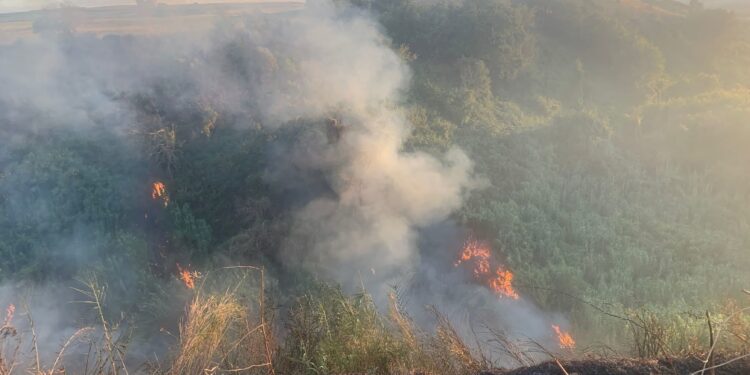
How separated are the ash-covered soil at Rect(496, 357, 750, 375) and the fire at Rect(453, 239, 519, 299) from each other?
136 inches

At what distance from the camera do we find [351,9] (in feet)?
49.5

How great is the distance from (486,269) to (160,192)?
640 cm

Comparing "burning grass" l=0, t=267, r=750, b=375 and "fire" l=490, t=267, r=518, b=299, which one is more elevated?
"burning grass" l=0, t=267, r=750, b=375

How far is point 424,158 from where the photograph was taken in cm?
888

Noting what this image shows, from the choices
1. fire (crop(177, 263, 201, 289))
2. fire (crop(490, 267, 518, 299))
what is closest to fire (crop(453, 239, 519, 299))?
fire (crop(490, 267, 518, 299))

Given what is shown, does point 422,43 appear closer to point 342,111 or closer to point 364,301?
point 342,111

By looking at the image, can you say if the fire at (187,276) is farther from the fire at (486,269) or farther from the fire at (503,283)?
the fire at (503,283)

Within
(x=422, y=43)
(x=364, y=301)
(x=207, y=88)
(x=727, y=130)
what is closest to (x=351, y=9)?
(x=422, y=43)

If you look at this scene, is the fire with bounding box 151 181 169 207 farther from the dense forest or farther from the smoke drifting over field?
the smoke drifting over field

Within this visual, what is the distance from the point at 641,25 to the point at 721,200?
988cm

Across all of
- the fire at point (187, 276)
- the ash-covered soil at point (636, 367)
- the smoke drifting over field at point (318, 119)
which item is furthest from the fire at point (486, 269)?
the fire at point (187, 276)

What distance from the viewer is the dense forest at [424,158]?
6.71 m

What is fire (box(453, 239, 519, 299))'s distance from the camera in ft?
20.7

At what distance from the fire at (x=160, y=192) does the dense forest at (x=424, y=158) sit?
0.03m
